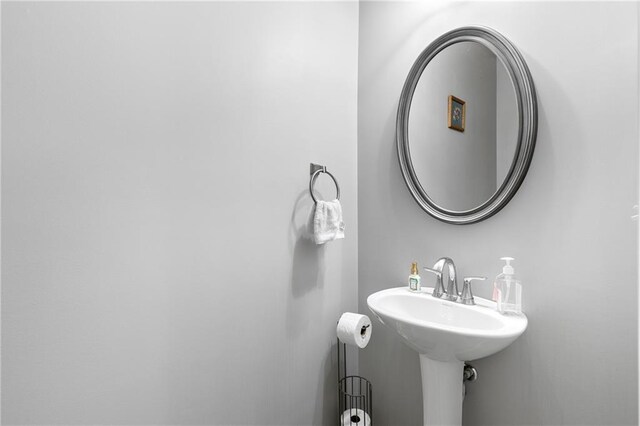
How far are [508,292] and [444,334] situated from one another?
33 cm

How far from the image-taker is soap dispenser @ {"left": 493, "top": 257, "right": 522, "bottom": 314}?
3.66 feet

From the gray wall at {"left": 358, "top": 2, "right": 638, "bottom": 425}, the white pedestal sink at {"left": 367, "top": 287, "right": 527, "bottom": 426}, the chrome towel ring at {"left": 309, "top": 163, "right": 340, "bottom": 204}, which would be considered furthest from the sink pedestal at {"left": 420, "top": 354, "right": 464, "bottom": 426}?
the chrome towel ring at {"left": 309, "top": 163, "right": 340, "bottom": 204}

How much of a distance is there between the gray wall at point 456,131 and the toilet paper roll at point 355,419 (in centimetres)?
93

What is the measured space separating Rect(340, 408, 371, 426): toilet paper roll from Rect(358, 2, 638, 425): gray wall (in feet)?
1.32

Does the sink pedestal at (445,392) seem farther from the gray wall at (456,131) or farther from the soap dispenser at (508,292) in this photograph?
the gray wall at (456,131)

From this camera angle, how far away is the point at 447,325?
43.5 inches

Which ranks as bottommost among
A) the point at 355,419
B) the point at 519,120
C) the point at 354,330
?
the point at 355,419

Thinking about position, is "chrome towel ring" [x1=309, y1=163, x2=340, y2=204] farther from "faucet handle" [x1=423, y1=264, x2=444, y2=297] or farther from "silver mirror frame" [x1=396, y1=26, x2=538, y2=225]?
"faucet handle" [x1=423, y1=264, x2=444, y2=297]

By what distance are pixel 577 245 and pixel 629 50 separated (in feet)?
1.92

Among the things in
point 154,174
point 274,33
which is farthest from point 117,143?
point 274,33

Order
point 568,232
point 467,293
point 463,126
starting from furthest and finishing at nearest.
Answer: point 463,126, point 467,293, point 568,232

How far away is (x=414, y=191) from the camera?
55.2 inches

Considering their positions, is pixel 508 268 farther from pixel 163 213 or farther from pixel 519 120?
pixel 163 213

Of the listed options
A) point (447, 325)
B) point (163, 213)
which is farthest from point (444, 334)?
point (163, 213)
